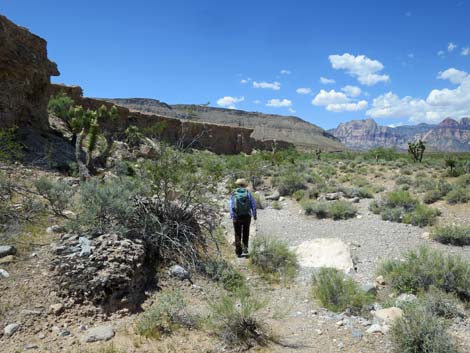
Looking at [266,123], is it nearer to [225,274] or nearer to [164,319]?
[225,274]

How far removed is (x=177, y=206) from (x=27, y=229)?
2.62 metres

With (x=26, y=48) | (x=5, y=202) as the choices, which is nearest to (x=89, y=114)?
(x=26, y=48)

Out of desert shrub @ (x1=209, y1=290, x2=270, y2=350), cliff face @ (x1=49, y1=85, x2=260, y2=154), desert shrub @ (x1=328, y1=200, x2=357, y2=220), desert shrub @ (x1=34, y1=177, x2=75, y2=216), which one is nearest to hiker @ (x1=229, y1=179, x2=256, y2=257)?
desert shrub @ (x1=209, y1=290, x2=270, y2=350)

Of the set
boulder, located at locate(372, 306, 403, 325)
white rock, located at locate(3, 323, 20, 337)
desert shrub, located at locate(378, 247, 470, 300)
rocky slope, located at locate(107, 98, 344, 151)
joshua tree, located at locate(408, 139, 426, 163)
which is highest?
rocky slope, located at locate(107, 98, 344, 151)

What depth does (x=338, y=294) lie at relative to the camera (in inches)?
196

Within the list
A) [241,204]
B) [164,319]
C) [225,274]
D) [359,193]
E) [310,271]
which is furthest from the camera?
[359,193]

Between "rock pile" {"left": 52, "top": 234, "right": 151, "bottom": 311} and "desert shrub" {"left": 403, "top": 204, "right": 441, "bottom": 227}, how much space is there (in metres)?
8.13

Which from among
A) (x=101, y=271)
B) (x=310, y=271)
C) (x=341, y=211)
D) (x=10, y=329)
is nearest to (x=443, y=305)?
(x=310, y=271)

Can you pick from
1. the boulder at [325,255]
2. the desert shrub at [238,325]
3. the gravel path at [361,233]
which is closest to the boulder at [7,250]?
the desert shrub at [238,325]

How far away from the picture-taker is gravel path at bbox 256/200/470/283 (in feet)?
24.8

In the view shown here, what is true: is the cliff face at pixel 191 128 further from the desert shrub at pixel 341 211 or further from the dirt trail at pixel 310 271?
the desert shrub at pixel 341 211

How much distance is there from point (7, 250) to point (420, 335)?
5.50 meters

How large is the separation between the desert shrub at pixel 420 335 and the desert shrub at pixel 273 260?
8.53 ft

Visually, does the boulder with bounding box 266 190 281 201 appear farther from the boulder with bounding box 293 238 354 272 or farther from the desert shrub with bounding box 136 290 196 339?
the desert shrub with bounding box 136 290 196 339
